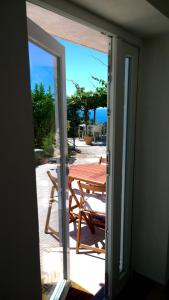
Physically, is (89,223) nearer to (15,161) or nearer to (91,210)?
(91,210)

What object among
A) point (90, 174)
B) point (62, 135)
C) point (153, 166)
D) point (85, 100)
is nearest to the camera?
point (62, 135)

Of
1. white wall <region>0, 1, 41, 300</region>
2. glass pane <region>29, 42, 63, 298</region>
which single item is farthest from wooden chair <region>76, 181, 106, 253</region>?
white wall <region>0, 1, 41, 300</region>

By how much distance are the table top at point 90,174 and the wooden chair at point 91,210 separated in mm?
120

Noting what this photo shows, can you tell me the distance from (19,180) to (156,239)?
5.20 feet

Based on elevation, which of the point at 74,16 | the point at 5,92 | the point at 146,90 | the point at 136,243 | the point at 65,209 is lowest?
the point at 136,243

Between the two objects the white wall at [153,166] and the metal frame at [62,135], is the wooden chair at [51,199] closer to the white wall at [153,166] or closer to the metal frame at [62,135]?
the metal frame at [62,135]

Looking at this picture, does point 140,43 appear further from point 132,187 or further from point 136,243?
point 136,243

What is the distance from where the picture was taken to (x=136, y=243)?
2.20 meters

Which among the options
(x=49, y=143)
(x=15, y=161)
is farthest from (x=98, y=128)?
(x=15, y=161)

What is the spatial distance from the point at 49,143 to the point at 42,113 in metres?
0.21

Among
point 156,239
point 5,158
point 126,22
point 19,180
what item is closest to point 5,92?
point 5,158

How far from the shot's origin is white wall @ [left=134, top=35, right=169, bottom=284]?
6.09 feet

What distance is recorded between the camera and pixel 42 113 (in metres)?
1.49

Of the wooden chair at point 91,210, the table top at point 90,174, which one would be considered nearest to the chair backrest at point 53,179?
the wooden chair at point 91,210
